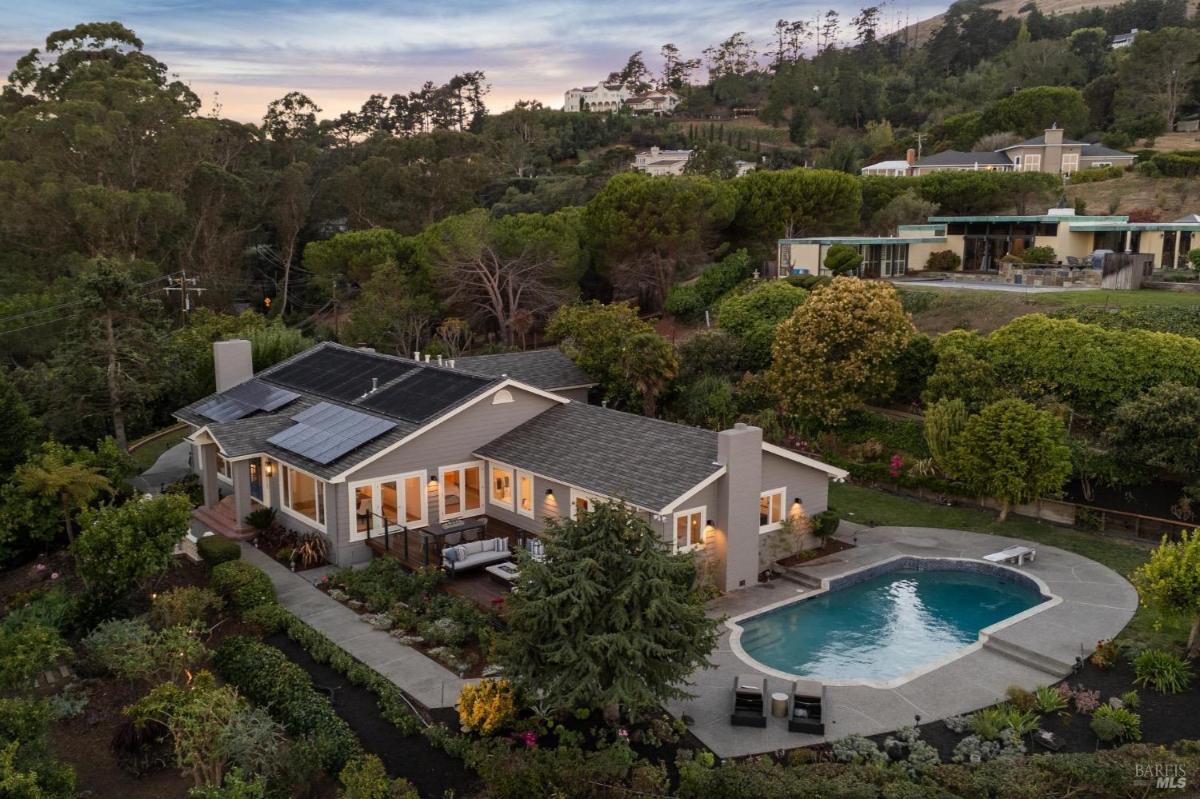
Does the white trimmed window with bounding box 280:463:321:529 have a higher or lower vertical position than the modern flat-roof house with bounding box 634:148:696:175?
lower

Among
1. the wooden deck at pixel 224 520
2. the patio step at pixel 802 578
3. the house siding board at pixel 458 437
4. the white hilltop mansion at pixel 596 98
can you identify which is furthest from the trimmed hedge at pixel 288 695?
the white hilltop mansion at pixel 596 98

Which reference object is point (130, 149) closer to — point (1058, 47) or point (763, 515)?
point (763, 515)

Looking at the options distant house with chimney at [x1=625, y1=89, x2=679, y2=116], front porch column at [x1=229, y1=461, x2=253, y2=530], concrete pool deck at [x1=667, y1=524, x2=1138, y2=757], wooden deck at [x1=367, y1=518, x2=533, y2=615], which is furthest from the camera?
distant house with chimney at [x1=625, y1=89, x2=679, y2=116]

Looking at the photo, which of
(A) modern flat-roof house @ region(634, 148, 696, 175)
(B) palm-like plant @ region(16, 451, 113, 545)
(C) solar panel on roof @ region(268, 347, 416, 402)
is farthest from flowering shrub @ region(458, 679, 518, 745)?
(A) modern flat-roof house @ region(634, 148, 696, 175)

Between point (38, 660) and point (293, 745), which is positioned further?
point (38, 660)

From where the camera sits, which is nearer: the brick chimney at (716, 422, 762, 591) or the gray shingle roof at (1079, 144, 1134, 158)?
the brick chimney at (716, 422, 762, 591)

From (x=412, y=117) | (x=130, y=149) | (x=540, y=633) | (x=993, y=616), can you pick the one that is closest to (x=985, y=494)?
(x=993, y=616)

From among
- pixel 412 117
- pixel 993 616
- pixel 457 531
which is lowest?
pixel 993 616

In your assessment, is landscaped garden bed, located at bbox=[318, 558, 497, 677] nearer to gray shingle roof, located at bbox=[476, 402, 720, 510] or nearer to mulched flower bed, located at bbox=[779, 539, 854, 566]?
gray shingle roof, located at bbox=[476, 402, 720, 510]
